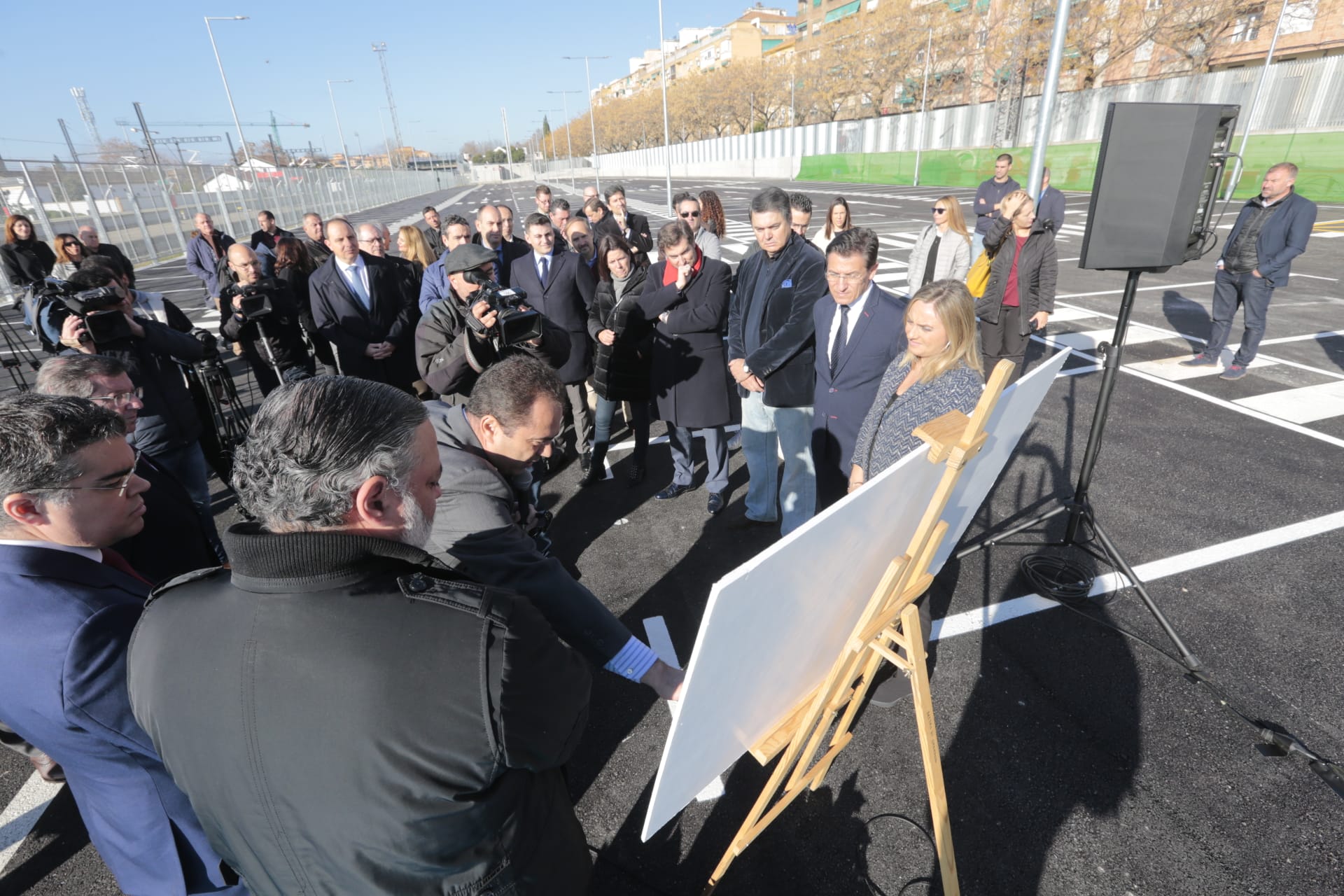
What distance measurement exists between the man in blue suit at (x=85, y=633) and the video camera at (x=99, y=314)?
84.6 inches

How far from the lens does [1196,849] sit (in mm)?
2227

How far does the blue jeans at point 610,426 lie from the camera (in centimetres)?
488

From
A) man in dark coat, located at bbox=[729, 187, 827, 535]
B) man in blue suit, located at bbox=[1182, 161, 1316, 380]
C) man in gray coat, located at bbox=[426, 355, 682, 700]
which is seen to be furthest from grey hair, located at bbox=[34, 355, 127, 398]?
man in blue suit, located at bbox=[1182, 161, 1316, 380]

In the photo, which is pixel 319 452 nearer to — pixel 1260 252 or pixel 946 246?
pixel 946 246

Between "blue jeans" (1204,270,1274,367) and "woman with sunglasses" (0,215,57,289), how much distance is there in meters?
13.9

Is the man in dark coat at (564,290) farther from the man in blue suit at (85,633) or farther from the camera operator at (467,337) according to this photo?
the man in blue suit at (85,633)

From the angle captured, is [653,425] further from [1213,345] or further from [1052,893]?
[1213,345]

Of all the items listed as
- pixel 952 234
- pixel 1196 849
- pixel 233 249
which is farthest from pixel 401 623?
pixel 952 234

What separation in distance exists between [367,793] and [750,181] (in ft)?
178

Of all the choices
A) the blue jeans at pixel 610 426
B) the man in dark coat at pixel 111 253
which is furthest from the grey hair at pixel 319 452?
the man in dark coat at pixel 111 253

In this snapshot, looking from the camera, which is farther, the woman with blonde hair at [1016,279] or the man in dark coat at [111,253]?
the man in dark coat at [111,253]

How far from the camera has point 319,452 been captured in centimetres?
110

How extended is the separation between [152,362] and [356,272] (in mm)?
2151

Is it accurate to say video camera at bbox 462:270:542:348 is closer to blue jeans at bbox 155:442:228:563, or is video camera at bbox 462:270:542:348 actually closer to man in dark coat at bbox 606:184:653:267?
blue jeans at bbox 155:442:228:563
